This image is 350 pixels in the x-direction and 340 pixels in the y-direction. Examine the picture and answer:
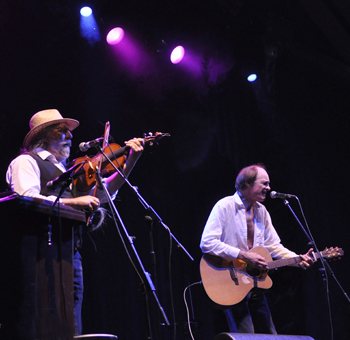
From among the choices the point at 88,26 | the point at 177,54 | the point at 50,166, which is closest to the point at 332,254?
the point at 50,166

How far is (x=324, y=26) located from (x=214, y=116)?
2.08 meters

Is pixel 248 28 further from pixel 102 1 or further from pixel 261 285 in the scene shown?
pixel 261 285

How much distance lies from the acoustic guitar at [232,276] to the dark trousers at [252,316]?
Result: 0.24ft

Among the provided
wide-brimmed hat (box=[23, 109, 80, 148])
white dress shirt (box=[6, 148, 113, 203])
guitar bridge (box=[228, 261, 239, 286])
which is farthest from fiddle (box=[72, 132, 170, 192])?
guitar bridge (box=[228, 261, 239, 286])

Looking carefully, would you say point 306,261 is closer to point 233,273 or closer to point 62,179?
point 233,273

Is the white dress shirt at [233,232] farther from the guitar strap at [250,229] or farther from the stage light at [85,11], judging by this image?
the stage light at [85,11]

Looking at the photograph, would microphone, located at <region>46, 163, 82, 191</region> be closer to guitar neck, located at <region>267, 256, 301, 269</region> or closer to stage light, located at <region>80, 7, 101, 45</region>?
guitar neck, located at <region>267, 256, 301, 269</region>

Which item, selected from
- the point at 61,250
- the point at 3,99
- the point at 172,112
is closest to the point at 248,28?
the point at 172,112

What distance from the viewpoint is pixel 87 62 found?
5250mm

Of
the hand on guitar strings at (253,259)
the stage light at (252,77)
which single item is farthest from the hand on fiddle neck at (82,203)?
the stage light at (252,77)

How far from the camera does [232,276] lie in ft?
13.2

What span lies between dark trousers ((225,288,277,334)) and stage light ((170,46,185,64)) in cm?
347

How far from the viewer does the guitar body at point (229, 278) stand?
3.89 meters

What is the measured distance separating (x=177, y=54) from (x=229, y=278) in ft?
11.1
